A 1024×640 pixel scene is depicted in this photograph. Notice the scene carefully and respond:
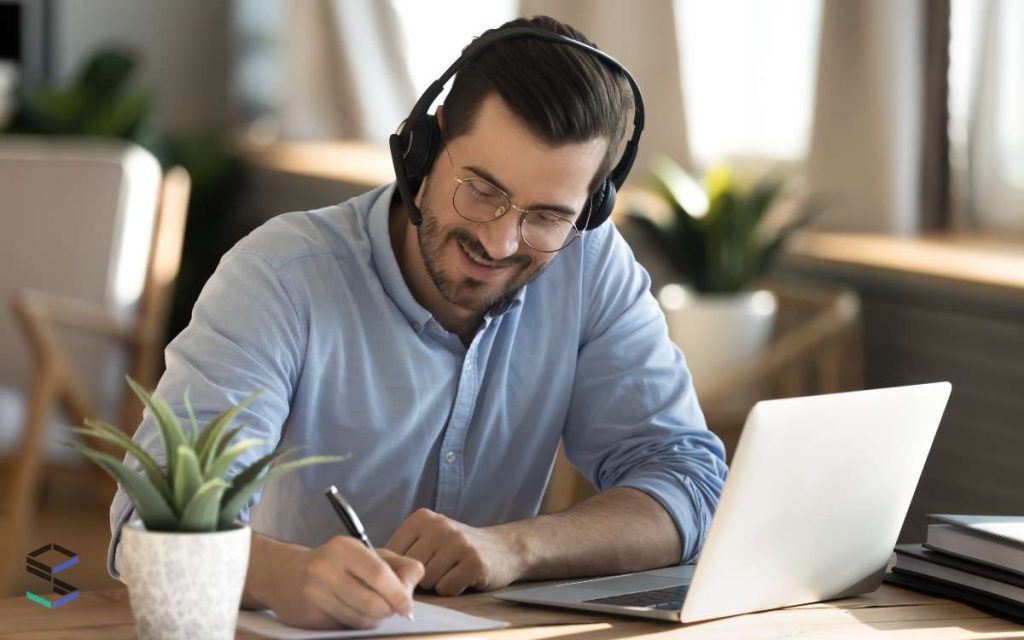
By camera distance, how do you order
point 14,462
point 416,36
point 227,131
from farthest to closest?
point 227,131
point 416,36
point 14,462

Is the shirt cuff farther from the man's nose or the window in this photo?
the window

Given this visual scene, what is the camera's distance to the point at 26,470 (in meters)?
3.40

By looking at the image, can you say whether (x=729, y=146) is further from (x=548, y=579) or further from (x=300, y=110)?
(x=548, y=579)

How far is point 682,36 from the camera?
4000mm

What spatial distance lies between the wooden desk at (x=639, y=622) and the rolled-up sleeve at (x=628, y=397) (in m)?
0.32

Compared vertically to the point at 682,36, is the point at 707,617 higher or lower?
lower

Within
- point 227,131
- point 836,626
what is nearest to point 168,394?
point 836,626

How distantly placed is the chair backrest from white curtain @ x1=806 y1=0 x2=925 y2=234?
67.6 inches

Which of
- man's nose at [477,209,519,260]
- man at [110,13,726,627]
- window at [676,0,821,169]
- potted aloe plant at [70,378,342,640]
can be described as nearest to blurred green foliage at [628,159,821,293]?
window at [676,0,821,169]

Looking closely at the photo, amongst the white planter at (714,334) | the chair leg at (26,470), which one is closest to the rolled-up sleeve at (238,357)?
the white planter at (714,334)

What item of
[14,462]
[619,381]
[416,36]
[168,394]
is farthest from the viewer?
[416,36]

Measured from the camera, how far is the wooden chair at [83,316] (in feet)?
11.3

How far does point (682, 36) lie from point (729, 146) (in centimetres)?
32

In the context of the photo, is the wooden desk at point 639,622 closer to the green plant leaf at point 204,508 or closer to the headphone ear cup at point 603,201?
the green plant leaf at point 204,508
